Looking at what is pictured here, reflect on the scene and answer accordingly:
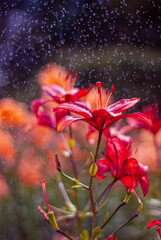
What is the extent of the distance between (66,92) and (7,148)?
4.2 inches

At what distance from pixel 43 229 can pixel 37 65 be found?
0.58 feet

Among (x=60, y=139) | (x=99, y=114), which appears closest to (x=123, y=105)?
(x=99, y=114)

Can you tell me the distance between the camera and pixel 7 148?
1.11 feet

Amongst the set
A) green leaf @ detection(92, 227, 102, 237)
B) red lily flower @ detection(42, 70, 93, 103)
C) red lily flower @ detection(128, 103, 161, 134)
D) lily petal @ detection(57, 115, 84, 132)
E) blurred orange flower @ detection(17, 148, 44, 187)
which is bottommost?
blurred orange flower @ detection(17, 148, 44, 187)

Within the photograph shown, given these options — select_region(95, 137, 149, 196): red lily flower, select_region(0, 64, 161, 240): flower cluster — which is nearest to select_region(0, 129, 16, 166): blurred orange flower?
select_region(0, 64, 161, 240): flower cluster

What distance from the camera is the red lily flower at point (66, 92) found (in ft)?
0.89

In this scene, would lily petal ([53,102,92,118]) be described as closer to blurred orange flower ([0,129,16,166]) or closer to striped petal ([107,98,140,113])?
striped petal ([107,98,140,113])

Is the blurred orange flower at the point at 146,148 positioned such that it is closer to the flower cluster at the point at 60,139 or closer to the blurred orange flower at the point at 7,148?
the flower cluster at the point at 60,139

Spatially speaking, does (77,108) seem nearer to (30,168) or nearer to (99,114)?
(99,114)

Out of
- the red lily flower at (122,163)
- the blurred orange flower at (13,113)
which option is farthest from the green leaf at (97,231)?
the blurred orange flower at (13,113)

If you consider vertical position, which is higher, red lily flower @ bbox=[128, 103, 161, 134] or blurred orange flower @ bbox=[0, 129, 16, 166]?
red lily flower @ bbox=[128, 103, 161, 134]

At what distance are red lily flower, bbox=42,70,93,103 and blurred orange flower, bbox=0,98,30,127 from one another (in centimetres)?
4

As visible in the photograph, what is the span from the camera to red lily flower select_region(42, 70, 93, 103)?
0.27 metres

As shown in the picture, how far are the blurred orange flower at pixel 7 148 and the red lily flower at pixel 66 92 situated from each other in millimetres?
80
